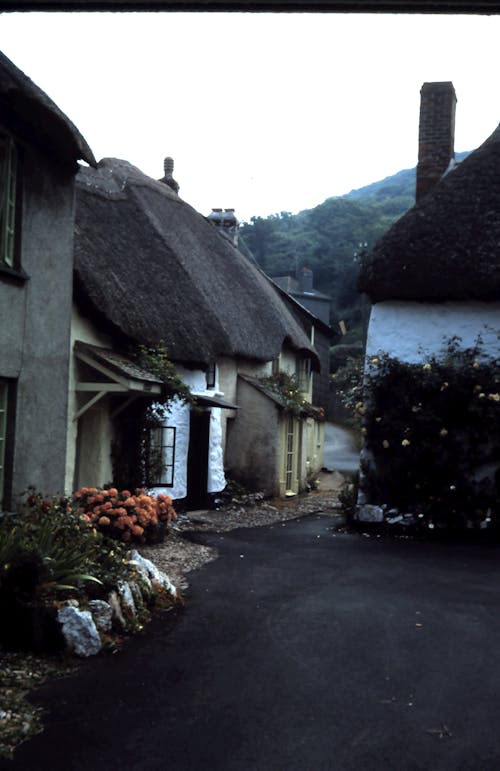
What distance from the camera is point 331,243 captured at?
238 ft

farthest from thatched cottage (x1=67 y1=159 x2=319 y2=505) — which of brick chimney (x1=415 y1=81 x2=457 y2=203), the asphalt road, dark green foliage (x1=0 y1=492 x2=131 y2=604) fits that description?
brick chimney (x1=415 y1=81 x2=457 y2=203)

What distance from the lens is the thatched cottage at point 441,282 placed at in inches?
517

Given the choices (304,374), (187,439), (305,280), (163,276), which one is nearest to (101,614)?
(187,439)

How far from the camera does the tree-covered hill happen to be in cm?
6894

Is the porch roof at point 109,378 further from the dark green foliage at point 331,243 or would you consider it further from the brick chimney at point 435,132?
the dark green foliage at point 331,243

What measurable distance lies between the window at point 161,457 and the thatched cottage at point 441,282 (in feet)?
12.5

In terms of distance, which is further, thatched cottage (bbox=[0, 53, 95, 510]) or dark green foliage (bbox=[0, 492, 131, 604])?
Result: thatched cottage (bbox=[0, 53, 95, 510])

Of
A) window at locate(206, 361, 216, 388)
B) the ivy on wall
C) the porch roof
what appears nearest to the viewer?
the porch roof

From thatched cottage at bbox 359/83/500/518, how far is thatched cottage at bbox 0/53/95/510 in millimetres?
5775

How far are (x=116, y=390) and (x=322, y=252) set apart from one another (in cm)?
6223

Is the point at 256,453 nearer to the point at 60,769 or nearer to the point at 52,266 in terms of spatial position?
the point at 52,266

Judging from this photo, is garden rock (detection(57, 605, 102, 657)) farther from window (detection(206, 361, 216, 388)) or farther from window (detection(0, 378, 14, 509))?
window (detection(206, 361, 216, 388))

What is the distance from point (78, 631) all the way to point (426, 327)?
9253 mm

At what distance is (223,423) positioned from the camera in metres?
19.6
